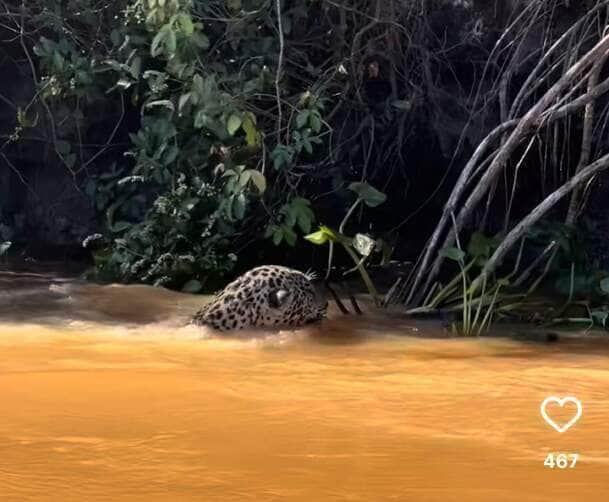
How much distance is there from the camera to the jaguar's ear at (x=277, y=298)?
14.9 feet

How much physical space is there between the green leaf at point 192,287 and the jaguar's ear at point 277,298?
0.89 metres

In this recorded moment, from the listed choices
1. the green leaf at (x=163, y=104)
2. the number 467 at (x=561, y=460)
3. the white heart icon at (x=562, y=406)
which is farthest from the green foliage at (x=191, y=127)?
the number 467 at (x=561, y=460)

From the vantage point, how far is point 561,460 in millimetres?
2482

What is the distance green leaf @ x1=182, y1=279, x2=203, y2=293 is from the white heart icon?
99.2 inches

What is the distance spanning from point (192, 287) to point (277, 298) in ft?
3.06

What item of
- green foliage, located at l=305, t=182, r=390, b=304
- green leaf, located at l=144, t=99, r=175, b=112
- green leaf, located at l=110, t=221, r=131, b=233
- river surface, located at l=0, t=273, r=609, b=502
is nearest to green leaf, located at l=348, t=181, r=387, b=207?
green foliage, located at l=305, t=182, r=390, b=304

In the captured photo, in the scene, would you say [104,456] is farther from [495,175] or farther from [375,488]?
[495,175]

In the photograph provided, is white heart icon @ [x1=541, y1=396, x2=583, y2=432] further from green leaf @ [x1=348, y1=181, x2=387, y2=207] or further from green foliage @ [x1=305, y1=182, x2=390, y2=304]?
green leaf @ [x1=348, y1=181, x2=387, y2=207]

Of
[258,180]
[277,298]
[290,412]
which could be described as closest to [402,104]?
[258,180]

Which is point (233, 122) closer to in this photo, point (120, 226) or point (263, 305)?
point (263, 305)

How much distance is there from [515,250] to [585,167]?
110 centimetres

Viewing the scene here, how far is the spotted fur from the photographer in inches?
176

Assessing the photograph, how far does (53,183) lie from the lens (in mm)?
7074

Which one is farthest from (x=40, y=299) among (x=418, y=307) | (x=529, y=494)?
(x=529, y=494)
